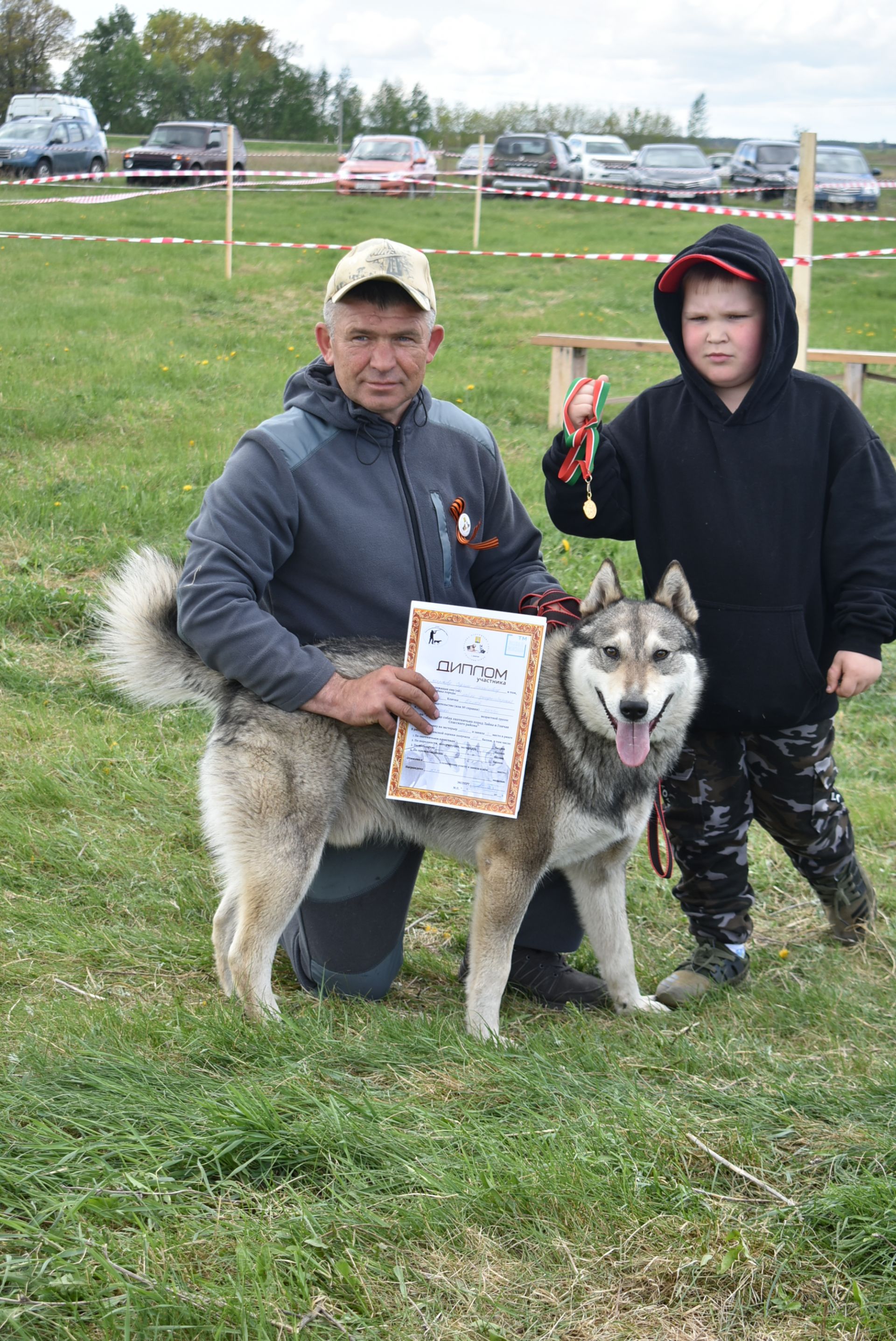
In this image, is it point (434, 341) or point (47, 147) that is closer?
point (434, 341)

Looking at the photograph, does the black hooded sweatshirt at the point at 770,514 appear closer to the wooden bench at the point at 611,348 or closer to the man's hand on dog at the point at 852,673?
the man's hand on dog at the point at 852,673

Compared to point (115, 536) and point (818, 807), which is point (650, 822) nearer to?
point (818, 807)

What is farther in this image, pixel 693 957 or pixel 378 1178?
pixel 693 957

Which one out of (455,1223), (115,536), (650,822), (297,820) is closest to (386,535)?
(297,820)

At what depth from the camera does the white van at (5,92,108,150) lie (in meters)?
24.1

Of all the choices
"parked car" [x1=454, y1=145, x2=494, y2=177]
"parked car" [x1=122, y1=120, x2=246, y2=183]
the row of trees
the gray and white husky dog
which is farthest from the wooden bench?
the row of trees

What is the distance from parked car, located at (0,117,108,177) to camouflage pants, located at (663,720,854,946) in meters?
21.9

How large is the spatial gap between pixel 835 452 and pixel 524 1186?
195 cm

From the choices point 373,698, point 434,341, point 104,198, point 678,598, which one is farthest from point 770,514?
point 104,198

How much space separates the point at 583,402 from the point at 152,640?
1244mm

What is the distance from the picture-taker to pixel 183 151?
23.9 m

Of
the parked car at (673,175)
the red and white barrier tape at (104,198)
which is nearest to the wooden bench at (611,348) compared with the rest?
the red and white barrier tape at (104,198)

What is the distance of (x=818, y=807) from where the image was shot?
3123 millimetres

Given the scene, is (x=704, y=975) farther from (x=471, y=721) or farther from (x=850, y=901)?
(x=471, y=721)
